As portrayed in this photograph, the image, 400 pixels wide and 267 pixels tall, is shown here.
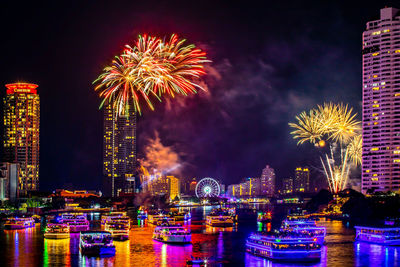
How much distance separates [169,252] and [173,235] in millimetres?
8957

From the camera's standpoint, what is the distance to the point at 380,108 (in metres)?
141

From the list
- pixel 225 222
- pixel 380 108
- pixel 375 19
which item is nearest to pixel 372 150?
pixel 380 108

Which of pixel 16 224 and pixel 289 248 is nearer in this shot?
pixel 289 248

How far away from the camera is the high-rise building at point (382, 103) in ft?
455

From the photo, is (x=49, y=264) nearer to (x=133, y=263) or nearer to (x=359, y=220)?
(x=133, y=263)

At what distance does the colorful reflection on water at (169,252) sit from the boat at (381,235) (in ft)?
5.45

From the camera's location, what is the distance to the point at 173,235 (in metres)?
84.1

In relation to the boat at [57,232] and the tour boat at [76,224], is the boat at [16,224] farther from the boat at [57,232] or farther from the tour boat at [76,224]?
the boat at [57,232]

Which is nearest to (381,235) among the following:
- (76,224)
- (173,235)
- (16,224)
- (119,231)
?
(173,235)

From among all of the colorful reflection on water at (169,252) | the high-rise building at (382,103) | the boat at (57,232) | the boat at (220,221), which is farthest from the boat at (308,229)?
the high-rise building at (382,103)

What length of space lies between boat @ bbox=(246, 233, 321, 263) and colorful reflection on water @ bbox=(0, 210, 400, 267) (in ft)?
3.78

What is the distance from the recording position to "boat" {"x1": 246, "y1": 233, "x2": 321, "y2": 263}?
6725 centimetres

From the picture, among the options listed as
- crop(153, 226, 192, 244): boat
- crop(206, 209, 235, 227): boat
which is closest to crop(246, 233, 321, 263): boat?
crop(153, 226, 192, 244): boat

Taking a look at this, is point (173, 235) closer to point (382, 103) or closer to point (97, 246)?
point (97, 246)
